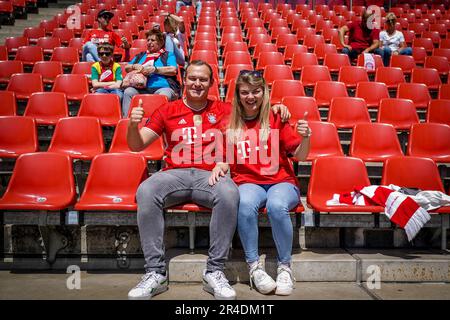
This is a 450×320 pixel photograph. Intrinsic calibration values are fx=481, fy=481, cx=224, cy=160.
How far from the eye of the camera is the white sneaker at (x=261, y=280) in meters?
2.64

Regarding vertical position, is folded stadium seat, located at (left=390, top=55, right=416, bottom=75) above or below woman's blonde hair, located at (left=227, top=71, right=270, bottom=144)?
above

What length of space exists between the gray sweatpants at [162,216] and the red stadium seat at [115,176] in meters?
0.46

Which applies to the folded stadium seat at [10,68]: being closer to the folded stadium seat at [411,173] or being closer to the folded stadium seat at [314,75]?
the folded stadium seat at [314,75]

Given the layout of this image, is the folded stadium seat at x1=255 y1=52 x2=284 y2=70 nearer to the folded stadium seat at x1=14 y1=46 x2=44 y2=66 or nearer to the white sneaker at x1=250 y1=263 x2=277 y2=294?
the folded stadium seat at x1=14 y1=46 x2=44 y2=66

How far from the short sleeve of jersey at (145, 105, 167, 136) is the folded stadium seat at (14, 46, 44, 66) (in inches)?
181

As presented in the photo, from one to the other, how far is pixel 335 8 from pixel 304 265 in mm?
10077

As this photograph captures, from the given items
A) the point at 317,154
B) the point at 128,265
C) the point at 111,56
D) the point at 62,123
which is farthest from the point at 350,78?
the point at 128,265

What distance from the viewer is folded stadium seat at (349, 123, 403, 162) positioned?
13.0 feet

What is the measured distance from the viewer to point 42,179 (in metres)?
3.30

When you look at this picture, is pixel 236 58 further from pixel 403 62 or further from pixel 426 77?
pixel 426 77

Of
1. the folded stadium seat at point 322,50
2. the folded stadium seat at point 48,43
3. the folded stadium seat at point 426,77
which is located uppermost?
the folded stadium seat at point 48,43

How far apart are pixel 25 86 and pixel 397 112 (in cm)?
406

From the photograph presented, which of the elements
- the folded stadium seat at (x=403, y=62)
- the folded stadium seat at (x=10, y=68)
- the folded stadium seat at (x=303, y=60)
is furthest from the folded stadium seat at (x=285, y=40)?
the folded stadium seat at (x=10, y=68)

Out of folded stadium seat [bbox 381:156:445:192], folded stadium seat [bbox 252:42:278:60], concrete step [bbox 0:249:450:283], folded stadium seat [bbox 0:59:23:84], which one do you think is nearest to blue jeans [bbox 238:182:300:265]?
concrete step [bbox 0:249:450:283]
